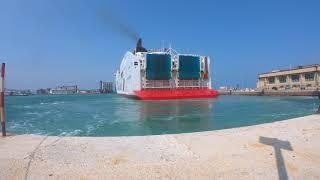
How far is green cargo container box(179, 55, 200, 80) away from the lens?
46.8 m

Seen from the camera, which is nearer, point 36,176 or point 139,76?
point 36,176

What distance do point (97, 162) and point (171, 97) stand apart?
39621mm

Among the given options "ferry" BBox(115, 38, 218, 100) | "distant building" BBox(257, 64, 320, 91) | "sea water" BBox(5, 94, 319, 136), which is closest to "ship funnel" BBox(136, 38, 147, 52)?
A: "ferry" BBox(115, 38, 218, 100)

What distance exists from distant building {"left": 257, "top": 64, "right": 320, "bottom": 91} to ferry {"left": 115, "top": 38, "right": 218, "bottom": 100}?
2766cm

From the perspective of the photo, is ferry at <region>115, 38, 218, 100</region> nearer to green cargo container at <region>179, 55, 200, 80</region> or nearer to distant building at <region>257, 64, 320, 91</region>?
green cargo container at <region>179, 55, 200, 80</region>

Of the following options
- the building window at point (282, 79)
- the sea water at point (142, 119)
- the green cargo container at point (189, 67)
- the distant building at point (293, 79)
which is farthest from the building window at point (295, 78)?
the sea water at point (142, 119)

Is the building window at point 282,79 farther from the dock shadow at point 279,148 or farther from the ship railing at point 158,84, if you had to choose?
the dock shadow at point 279,148

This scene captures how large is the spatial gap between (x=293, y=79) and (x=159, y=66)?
144 ft

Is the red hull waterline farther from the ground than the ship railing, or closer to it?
closer to it

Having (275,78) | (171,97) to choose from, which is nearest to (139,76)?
(171,97)

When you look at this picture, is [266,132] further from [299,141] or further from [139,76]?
[139,76]

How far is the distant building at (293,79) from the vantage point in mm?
63375

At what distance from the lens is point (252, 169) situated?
4.23 meters

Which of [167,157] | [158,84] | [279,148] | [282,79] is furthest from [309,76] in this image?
[167,157]
